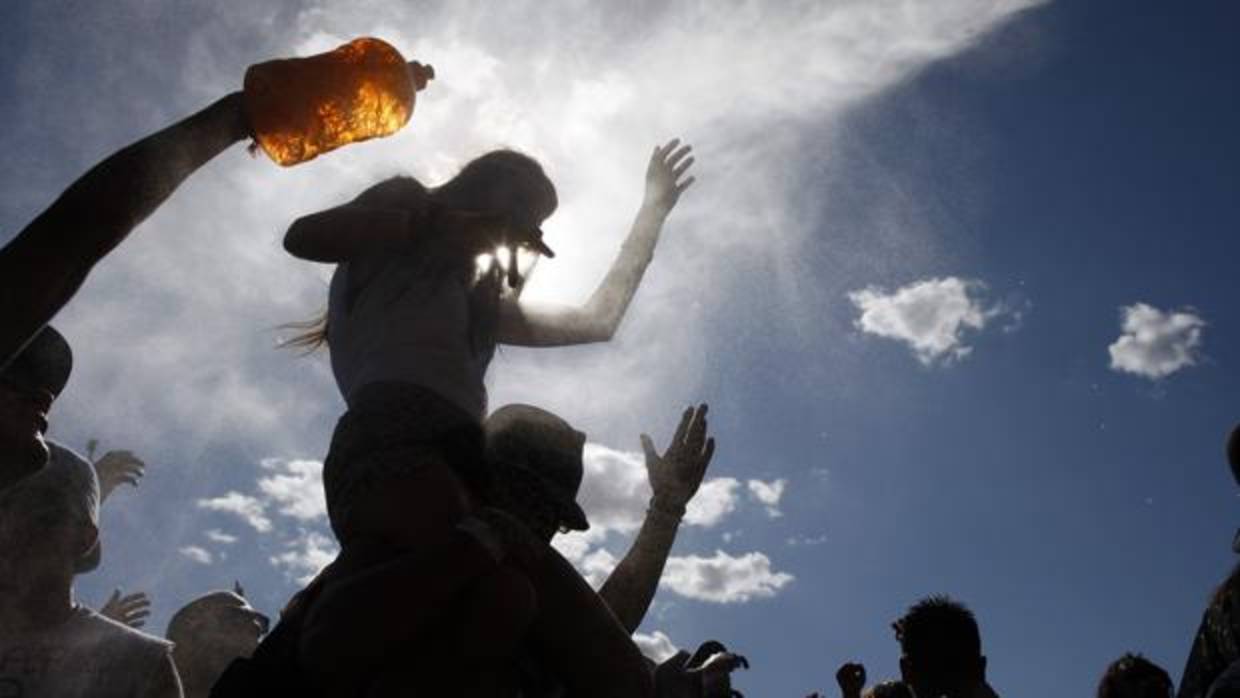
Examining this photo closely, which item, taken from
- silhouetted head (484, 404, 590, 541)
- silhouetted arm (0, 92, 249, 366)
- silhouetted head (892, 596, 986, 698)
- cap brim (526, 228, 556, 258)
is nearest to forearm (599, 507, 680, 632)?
silhouetted head (484, 404, 590, 541)

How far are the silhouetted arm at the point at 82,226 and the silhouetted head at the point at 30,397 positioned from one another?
776 mm

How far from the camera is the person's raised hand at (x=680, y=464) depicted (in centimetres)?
441

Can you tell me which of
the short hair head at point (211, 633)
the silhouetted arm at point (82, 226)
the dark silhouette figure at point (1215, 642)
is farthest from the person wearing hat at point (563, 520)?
the short hair head at point (211, 633)

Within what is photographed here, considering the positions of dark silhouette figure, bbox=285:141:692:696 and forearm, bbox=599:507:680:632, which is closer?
dark silhouette figure, bbox=285:141:692:696

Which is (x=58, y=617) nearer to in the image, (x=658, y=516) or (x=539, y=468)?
(x=539, y=468)

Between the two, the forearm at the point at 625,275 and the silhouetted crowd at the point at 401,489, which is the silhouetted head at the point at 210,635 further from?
the forearm at the point at 625,275

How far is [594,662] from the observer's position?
91.7 inches

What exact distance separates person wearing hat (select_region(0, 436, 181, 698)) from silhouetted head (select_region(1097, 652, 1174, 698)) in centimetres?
525

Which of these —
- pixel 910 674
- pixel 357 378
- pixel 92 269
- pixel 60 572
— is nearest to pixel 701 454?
pixel 910 674

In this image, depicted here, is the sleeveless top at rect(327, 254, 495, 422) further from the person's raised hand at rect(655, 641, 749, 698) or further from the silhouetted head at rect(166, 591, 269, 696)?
the silhouetted head at rect(166, 591, 269, 696)

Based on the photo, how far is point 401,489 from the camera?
2229 mm

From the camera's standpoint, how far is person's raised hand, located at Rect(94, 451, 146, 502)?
23.4ft

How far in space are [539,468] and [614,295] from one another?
1788 mm

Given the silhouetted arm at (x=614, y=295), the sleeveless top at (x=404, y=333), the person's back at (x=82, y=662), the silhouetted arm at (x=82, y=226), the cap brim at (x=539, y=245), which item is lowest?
the person's back at (x=82, y=662)
